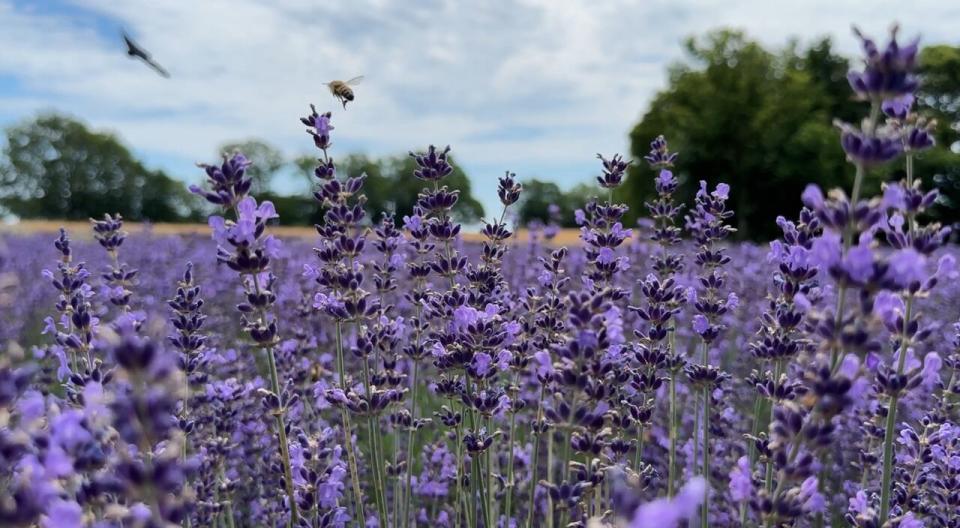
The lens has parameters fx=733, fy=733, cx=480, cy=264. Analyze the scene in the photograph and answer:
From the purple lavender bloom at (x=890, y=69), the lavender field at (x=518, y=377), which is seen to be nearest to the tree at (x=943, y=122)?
the lavender field at (x=518, y=377)

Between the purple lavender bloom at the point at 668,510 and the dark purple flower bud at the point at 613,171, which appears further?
the dark purple flower bud at the point at 613,171

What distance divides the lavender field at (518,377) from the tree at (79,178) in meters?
57.5

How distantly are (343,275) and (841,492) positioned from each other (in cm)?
391

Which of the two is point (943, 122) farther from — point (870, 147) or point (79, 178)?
point (79, 178)

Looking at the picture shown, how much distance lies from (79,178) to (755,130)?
52.6 metres

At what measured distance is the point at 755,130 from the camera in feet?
110

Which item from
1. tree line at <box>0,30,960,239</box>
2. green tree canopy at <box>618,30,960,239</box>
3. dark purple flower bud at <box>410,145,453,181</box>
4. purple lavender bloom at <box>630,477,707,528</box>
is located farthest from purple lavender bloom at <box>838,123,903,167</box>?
green tree canopy at <box>618,30,960,239</box>

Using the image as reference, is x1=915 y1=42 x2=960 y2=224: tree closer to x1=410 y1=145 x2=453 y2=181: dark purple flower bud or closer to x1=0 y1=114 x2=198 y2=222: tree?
x1=410 y1=145 x2=453 y2=181: dark purple flower bud

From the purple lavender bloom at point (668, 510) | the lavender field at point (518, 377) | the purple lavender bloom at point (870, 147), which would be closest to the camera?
the purple lavender bloom at point (668, 510)

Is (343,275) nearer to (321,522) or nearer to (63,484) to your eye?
(321,522)

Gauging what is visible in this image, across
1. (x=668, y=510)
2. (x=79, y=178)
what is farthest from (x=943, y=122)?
(x=79, y=178)

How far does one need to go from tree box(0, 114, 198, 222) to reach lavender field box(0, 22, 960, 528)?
57466mm

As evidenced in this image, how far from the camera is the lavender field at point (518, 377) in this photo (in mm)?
1293

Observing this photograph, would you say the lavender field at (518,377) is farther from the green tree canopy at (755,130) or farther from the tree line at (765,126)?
the green tree canopy at (755,130)
